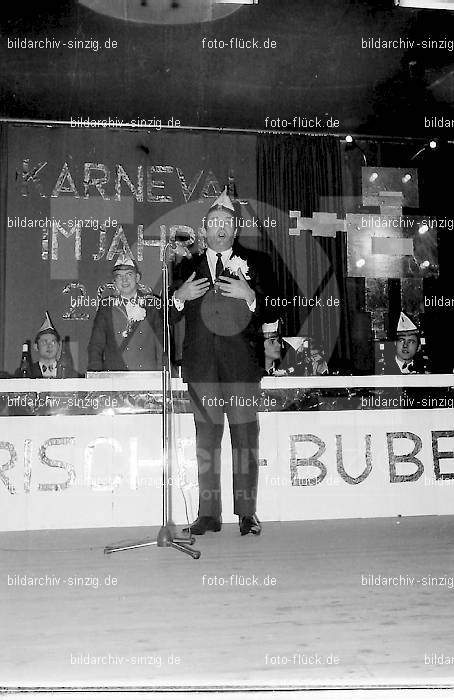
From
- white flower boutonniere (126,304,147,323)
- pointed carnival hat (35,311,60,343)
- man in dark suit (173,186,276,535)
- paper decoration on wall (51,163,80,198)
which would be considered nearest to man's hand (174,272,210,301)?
man in dark suit (173,186,276,535)

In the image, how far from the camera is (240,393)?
3234 millimetres

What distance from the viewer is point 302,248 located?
6602 millimetres

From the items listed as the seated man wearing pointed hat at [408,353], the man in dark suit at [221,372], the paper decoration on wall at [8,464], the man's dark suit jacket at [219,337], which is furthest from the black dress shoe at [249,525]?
the seated man wearing pointed hat at [408,353]

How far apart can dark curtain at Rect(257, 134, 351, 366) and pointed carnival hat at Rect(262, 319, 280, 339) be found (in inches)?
19.2

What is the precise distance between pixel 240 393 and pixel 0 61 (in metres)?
3.35

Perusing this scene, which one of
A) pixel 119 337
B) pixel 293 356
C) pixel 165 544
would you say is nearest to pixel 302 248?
pixel 293 356

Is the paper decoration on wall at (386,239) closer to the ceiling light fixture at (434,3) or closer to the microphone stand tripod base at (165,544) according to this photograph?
the ceiling light fixture at (434,3)

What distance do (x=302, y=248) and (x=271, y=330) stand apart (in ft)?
4.00

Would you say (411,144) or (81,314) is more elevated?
(411,144)

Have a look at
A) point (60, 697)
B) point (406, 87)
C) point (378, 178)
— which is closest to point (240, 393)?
point (60, 697)

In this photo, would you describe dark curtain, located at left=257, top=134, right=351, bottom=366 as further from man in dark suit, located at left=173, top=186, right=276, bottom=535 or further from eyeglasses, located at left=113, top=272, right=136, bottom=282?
man in dark suit, located at left=173, top=186, right=276, bottom=535

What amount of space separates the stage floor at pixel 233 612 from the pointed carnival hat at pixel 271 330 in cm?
272

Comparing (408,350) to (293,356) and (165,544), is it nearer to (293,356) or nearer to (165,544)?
(293,356)

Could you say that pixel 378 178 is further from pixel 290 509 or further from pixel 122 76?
pixel 290 509
